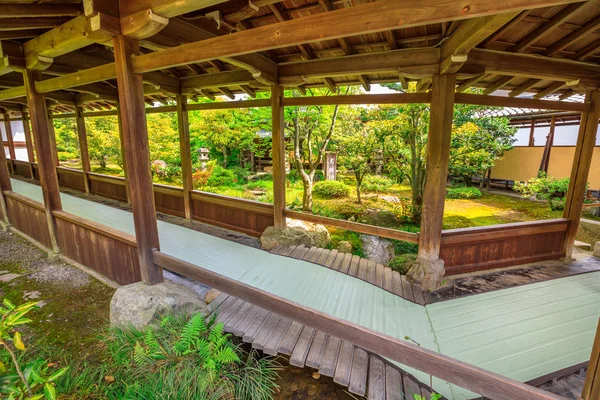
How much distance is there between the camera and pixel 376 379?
251cm

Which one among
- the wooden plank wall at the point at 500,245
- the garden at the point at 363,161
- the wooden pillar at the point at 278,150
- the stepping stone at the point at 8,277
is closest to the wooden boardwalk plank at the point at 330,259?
the wooden pillar at the point at 278,150

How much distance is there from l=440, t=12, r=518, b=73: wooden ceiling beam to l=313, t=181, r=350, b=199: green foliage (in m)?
6.68

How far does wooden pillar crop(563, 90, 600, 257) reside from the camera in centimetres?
475

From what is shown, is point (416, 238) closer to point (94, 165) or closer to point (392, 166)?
point (392, 166)

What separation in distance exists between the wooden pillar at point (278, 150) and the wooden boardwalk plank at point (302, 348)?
274cm

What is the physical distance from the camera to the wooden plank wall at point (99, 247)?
12.2 ft

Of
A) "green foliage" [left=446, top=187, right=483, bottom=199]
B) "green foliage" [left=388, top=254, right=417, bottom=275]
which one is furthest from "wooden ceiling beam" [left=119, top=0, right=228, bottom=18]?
"green foliage" [left=446, top=187, right=483, bottom=199]

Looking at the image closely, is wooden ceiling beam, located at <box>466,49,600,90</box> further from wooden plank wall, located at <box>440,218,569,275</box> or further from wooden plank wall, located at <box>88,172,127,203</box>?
wooden plank wall, located at <box>88,172,127,203</box>

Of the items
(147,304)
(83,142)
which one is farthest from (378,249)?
(83,142)

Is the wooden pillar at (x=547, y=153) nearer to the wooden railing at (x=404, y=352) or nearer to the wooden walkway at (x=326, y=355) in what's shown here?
the wooden walkway at (x=326, y=355)

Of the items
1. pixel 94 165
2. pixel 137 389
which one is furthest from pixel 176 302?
pixel 94 165

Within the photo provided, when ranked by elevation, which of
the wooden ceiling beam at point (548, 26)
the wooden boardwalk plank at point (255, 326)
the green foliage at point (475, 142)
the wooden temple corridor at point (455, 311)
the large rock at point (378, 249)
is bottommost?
the large rock at point (378, 249)

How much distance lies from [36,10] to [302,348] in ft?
14.8

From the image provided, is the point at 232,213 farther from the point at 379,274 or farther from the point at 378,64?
the point at 378,64
